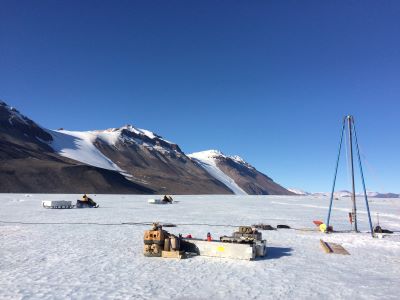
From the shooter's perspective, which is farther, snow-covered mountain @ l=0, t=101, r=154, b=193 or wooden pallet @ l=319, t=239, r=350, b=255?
snow-covered mountain @ l=0, t=101, r=154, b=193

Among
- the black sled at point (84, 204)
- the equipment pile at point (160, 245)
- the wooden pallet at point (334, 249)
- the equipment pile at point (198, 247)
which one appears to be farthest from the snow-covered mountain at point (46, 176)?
the wooden pallet at point (334, 249)

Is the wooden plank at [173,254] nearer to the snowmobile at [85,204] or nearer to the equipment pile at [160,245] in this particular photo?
the equipment pile at [160,245]

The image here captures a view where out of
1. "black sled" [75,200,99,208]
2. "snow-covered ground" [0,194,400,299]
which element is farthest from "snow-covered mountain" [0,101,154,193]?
"snow-covered ground" [0,194,400,299]

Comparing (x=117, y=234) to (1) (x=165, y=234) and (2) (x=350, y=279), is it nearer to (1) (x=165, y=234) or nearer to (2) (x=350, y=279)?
(1) (x=165, y=234)

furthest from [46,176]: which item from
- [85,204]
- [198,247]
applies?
[198,247]

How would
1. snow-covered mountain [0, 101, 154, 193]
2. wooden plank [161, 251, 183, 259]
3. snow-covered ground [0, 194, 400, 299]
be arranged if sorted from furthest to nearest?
snow-covered mountain [0, 101, 154, 193] < wooden plank [161, 251, 183, 259] < snow-covered ground [0, 194, 400, 299]

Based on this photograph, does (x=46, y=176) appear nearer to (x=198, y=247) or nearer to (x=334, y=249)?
(x=198, y=247)

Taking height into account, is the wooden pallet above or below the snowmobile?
below

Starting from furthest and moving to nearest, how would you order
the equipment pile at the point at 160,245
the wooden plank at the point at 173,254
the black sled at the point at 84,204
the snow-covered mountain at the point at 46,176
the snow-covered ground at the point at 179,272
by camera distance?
the snow-covered mountain at the point at 46,176 → the black sled at the point at 84,204 → the equipment pile at the point at 160,245 → the wooden plank at the point at 173,254 → the snow-covered ground at the point at 179,272

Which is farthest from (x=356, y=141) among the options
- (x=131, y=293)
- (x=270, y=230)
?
(x=131, y=293)

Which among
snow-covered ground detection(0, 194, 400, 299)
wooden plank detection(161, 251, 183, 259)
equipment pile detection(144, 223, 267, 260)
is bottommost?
snow-covered ground detection(0, 194, 400, 299)

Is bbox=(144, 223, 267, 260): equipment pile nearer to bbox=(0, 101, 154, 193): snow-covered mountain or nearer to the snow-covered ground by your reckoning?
the snow-covered ground

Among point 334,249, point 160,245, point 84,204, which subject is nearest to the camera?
point 160,245

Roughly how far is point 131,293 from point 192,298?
1622 millimetres
